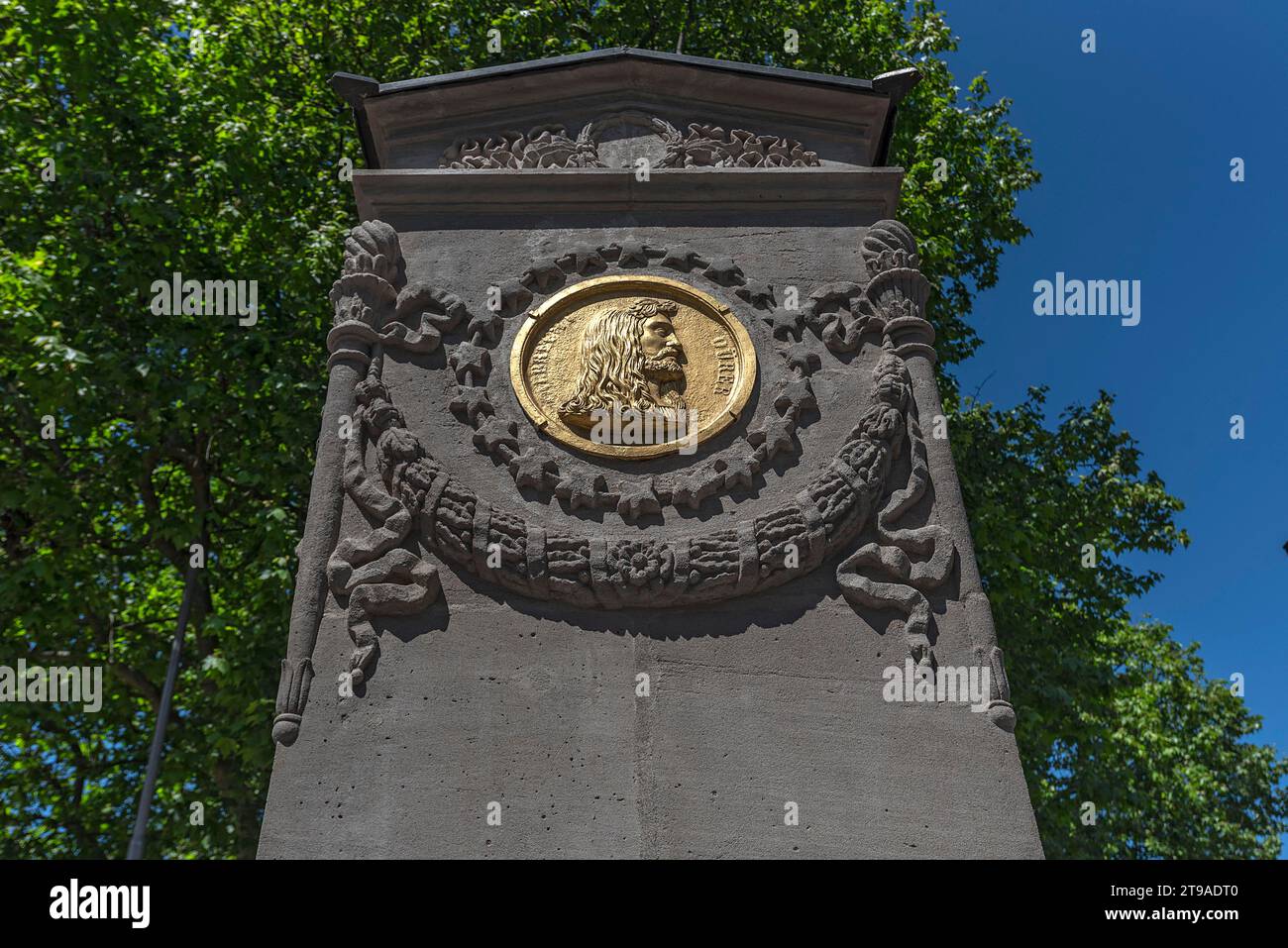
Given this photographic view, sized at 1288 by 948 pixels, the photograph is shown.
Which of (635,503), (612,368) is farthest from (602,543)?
(612,368)

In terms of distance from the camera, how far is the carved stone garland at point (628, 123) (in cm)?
760

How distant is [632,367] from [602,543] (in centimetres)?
118

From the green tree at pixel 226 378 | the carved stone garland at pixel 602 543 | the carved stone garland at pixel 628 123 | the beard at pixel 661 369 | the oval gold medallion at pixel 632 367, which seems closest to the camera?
the carved stone garland at pixel 602 543

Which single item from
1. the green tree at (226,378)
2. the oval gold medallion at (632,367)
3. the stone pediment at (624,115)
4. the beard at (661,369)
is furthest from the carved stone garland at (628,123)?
the green tree at (226,378)

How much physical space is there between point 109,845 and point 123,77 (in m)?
9.22

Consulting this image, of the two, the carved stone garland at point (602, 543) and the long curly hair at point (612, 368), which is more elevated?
the long curly hair at point (612, 368)

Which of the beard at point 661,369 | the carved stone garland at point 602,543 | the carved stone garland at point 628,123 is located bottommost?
the carved stone garland at point 602,543

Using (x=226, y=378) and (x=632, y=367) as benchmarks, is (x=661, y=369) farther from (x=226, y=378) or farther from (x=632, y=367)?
(x=226, y=378)

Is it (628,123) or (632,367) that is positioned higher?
Answer: (628,123)

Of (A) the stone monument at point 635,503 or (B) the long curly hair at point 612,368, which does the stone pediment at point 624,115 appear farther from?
(B) the long curly hair at point 612,368

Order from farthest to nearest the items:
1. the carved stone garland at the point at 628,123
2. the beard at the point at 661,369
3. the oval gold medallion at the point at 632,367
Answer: the carved stone garland at the point at 628,123 < the beard at the point at 661,369 < the oval gold medallion at the point at 632,367

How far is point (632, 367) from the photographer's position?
6688 mm

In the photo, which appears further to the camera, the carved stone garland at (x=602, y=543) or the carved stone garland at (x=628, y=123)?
the carved stone garland at (x=628, y=123)
